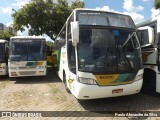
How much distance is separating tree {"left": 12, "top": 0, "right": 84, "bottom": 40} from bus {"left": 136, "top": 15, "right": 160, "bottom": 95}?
15427mm

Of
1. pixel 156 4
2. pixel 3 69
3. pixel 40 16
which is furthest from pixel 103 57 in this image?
pixel 156 4

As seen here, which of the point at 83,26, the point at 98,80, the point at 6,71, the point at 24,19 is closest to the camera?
the point at 98,80

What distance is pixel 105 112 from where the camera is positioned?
259 inches

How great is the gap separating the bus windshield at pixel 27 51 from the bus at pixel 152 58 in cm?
635

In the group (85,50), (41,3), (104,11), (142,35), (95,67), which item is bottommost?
(95,67)

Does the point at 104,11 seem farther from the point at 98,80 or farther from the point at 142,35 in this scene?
the point at 98,80

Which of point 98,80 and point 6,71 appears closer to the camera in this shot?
point 98,80

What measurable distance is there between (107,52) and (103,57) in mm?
239

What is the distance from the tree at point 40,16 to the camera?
880 inches

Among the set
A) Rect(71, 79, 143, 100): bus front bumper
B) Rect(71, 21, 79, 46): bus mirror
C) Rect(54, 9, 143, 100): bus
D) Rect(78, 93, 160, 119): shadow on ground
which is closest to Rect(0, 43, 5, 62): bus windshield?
Rect(54, 9, 143, 100): bus

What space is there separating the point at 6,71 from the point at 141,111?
31.3ft

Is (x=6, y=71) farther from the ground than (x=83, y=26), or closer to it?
closer to it

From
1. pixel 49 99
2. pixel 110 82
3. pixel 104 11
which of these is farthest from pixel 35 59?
pixel 110 82

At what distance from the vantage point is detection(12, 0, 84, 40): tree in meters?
22.4
